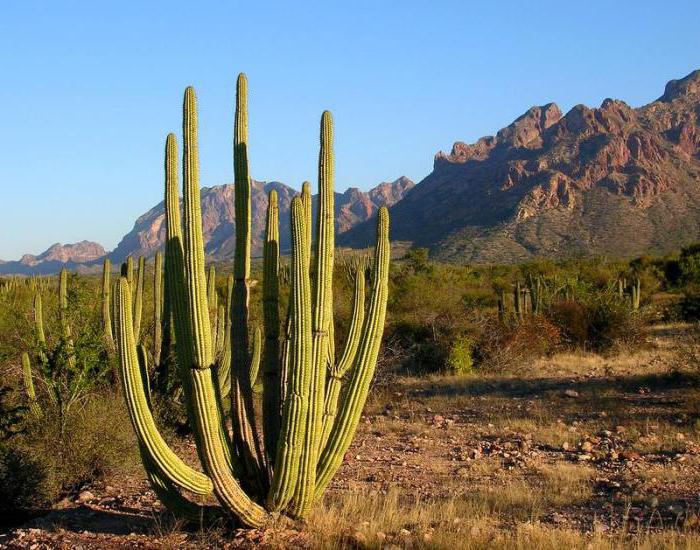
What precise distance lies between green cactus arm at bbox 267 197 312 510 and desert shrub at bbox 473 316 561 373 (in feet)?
36.8

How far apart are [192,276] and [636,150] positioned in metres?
89.0

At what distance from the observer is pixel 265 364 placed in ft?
21.2

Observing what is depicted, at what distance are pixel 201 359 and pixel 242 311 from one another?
0.89 m

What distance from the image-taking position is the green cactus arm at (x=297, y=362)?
5805 mm

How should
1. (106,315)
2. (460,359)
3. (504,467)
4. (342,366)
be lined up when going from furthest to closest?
(460,359), (106,315), (504,467), (342,366)

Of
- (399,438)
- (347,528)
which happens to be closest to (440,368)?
(399,438)

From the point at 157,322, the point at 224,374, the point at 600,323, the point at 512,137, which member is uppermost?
the point at 512,137

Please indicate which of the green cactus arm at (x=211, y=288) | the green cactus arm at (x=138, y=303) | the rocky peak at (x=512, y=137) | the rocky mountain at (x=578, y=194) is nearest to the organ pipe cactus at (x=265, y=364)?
the green cactus arm at (x=138, y=303)

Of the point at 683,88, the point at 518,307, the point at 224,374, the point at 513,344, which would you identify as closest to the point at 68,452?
the point at 224,374

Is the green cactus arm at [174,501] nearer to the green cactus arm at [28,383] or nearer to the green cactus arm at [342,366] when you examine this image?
the green cactus arm at [342,366]

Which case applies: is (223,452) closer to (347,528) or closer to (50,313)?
(347,528)

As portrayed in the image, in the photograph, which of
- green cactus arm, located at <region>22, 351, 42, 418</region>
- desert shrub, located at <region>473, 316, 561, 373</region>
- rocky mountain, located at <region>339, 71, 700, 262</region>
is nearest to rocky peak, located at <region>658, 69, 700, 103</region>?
rocky mountain, located at <region>339, 71, 700, 262</region>

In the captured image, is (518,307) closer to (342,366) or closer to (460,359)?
(460,359)

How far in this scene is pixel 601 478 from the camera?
8242mm
